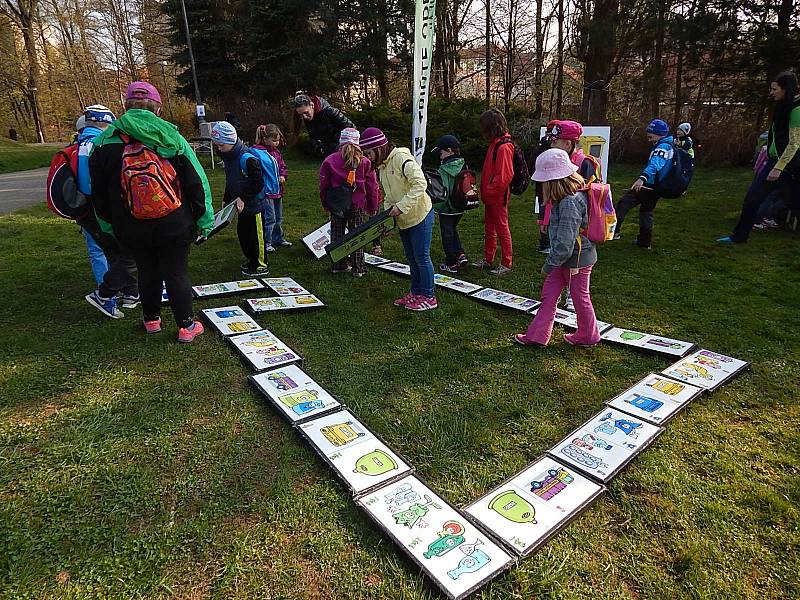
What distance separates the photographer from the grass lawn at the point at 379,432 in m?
2.08

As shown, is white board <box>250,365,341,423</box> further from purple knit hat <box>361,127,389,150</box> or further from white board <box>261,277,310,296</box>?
purple knit hat <box>361,127,389,150</box>

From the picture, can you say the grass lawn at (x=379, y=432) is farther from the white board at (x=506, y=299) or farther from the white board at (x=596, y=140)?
the white board at (x=596, y=140)

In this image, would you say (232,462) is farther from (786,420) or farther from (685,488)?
(786,420)

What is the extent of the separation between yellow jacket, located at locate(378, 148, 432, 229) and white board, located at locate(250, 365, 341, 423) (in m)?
1.75

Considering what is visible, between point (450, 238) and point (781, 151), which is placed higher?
point (781, 151)

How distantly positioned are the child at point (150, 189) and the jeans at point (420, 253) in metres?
1.82

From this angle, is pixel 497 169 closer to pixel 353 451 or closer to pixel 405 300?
pixel 405 300

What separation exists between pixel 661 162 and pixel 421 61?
340 centimetres

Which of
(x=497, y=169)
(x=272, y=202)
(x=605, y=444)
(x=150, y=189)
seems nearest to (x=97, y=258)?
(x=150, y=189)

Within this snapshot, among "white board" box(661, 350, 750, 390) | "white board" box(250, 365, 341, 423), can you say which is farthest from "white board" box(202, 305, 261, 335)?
"white board" box(661, 350, 750, 390)

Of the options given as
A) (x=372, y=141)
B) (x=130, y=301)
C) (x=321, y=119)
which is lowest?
(x=130, y=301)

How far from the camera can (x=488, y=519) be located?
7.61 feet

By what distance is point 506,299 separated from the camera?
16.6ft

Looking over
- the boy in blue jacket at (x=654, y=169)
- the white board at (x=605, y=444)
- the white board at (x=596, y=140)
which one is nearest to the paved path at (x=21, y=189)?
the white board at (x=596, y=140)
